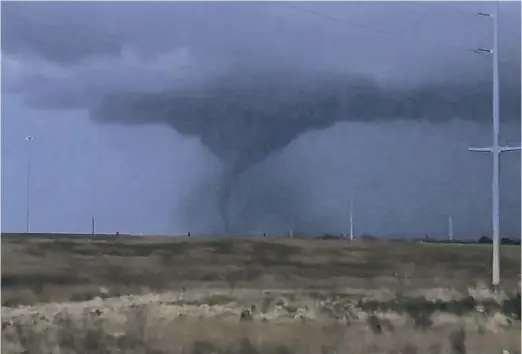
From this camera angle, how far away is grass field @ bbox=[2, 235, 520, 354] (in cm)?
1367

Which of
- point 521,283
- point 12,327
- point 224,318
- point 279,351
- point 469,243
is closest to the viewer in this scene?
point 279,351

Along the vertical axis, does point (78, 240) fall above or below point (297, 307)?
above

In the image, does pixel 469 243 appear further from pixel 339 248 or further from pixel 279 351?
pixel 279 351

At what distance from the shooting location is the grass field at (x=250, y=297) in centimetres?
1367

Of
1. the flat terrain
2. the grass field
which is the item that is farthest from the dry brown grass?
the flat terrain

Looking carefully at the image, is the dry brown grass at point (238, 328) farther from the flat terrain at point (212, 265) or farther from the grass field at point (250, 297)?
the flat terrain at point (212, 265)

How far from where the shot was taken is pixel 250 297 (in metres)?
17.1

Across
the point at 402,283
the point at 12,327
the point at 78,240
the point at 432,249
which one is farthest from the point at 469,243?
the point at 12,327

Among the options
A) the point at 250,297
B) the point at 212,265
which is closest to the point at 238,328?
the point at 250,297

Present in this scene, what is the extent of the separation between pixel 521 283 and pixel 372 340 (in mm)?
6885

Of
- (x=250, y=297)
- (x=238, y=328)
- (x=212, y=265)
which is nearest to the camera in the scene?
(x=238, y=328)

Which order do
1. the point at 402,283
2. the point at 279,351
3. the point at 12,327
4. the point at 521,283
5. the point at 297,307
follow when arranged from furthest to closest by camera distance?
the point at 521,283, the point at 402,283, the point at 297,307, the point at 12,327, the point at 279,351

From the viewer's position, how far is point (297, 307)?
16.5 m

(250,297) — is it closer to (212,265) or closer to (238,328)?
(212,265)
